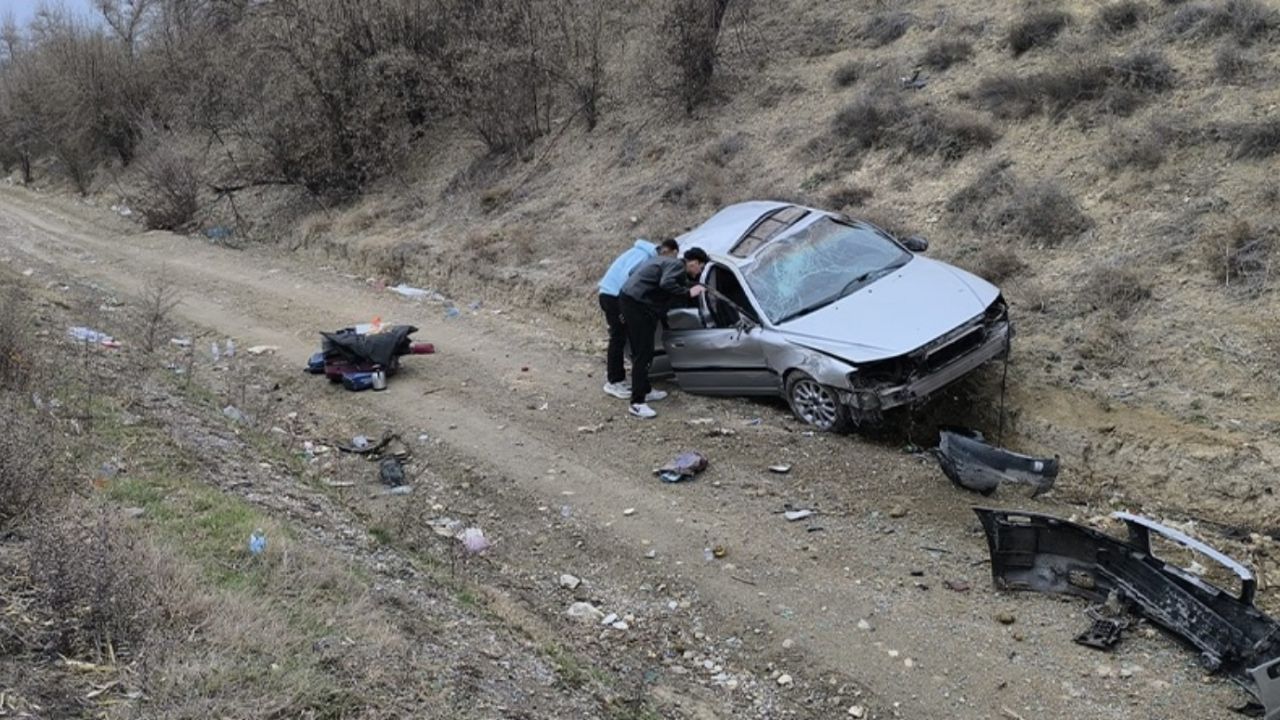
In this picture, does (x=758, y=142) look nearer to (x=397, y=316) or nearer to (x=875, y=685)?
(x=397, y=316)

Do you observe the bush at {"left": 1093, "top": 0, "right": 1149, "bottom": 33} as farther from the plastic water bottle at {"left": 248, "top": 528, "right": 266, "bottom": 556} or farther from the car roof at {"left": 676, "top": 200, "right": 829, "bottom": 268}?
the plastic water bottle at {"left": 248, "top": 528, "right": 266, "bottom": 556}

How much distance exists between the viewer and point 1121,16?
1451 cm

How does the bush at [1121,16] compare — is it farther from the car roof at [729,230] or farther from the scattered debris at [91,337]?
the scattered debris at [91,337]

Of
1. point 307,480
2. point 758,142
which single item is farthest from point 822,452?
point 758,142

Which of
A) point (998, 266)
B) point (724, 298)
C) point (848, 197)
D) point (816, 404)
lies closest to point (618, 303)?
point (724, 298)

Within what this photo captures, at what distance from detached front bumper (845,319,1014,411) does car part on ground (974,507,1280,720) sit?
1864 millimetres

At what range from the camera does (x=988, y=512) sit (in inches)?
247

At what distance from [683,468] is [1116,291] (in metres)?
4.94

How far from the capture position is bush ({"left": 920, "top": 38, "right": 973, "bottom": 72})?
15.9 metres

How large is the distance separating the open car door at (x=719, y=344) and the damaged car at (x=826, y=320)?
12 millimetres

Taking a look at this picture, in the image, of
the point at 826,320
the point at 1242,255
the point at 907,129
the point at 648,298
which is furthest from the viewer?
the point at 907,129

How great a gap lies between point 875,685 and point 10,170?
1790 inches

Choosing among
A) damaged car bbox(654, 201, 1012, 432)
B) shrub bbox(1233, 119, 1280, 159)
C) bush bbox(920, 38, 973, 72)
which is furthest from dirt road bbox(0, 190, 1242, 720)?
bush bbox(920, 38, 973, 72)

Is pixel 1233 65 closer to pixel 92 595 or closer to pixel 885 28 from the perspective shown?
pixel 885 28
